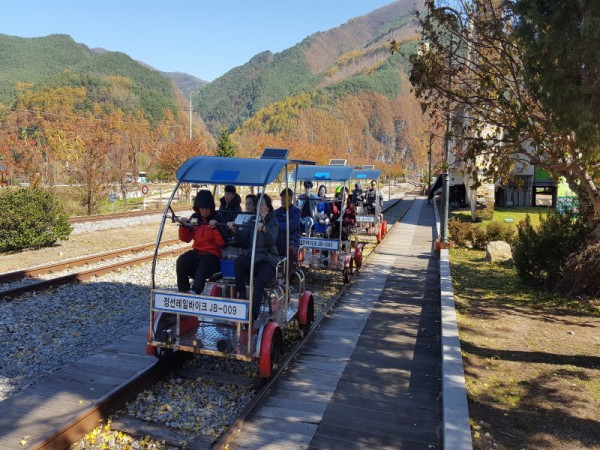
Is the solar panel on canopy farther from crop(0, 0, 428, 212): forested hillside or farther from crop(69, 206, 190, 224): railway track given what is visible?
crop(0, 0, 428, 212): forested hillside

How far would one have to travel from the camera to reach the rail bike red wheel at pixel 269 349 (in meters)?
5.62

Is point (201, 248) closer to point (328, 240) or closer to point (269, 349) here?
point (269, 349)

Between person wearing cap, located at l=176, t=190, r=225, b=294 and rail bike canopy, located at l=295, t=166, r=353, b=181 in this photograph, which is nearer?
person wearing cap, located at l=176, t=190, r=225, b=294

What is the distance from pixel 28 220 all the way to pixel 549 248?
42.2 ft

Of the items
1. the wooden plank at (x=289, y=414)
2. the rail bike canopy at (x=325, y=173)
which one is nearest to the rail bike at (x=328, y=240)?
the rail bike canopy at (x=325, y=173)

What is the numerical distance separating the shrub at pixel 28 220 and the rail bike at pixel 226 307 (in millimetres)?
9481

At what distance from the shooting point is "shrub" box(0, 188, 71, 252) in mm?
13703

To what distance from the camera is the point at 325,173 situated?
39.7 ft

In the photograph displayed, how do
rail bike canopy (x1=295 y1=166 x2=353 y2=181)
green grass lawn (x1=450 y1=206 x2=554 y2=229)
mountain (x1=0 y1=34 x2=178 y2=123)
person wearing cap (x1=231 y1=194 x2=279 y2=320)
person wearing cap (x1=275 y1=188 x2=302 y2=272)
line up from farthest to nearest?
mountain (x1=0 y1=34 x2=178 y2=123)
green grass lawn (x1=450 y1=206 x2=554 y2=229)
rail bike canopy (x1=295 y1=166 x2=353 y2=181)
person wearing cap (x1=275 y1=188 x2=302 y2=272)
person wearing cap (x1=231 y1=194 x2=279 y2=320)

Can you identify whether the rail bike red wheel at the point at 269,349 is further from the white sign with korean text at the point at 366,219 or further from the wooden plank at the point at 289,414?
the white sign with korean text at the point at 366,219

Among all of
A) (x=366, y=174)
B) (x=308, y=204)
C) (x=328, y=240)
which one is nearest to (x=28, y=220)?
(x=308, y=204)

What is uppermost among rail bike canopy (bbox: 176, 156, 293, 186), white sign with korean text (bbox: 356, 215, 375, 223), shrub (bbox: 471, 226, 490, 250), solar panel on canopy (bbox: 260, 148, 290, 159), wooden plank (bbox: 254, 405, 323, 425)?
solar panel on canopy (bbox: 260, 148, 290, 159)

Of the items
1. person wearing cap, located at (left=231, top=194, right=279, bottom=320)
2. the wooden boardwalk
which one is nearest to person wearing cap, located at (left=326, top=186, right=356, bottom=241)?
the wooden boardwalk

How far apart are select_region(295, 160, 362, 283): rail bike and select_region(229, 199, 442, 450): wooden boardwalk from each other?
1.08m
